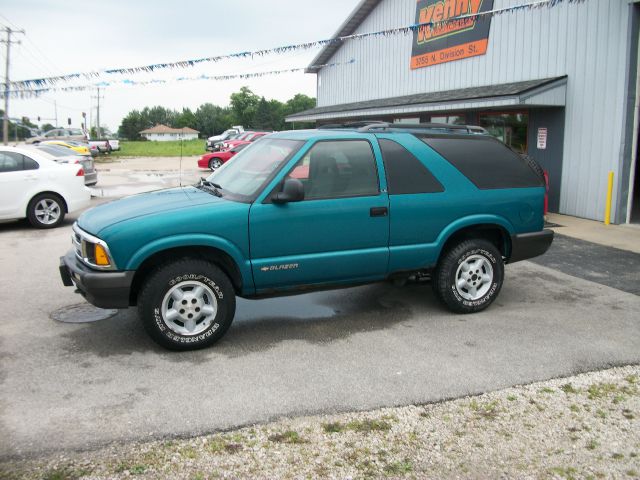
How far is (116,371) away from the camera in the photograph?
15.9ft

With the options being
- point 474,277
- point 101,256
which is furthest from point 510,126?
point 101,256

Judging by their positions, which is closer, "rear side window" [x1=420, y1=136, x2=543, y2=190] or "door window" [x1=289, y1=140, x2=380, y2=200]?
"door window" [x1=289, y1=140, x2=380, y2=200]

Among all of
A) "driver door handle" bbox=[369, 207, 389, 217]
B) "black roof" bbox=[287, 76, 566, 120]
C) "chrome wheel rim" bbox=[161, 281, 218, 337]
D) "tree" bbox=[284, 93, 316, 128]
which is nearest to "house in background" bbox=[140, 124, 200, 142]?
"tree" bbox=[284, 93, 316, 128]

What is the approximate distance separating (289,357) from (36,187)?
8.13 m

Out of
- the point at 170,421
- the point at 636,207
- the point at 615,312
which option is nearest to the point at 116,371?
the point at 170,421

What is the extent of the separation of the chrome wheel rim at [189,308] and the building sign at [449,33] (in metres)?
11.9

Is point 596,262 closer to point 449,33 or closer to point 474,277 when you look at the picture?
point 474,277

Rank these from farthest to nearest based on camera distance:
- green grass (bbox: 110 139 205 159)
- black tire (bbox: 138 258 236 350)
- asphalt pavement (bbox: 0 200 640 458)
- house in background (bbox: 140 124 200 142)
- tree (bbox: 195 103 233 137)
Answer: tree (bbox: 195 103 233 137) → house in background (bbox: 140 124 200 142) → green grass (bbox: 110 139 205 159) → black tire (bbox: 138 258 236 350) → asphalt pavement (bbox: 0 200 640 458)

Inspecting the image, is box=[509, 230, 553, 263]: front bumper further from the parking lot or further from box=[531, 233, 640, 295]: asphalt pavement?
box=[531, 233, 640, 295]: asphalt pavement

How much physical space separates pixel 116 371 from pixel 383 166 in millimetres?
2954

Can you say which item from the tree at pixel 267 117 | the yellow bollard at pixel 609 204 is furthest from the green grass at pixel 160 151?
the tree at pixel 267 117

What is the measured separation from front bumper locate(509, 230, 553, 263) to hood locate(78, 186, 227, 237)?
3.07m

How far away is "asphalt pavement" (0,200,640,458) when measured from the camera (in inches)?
162

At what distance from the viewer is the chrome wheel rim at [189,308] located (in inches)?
201
